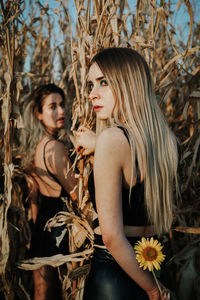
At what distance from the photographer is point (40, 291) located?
151 centimetres

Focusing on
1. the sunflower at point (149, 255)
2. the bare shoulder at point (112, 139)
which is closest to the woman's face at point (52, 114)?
the bare shoulder at point (112, 139)

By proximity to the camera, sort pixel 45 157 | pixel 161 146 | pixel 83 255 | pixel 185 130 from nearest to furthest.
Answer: pixel 161 146 < pixel 83 255 < pixel 45 157 < pixel 185 130

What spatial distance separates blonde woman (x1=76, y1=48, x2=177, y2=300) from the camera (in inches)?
30.0

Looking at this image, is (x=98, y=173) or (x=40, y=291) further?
Answer: (x=40, y=291)

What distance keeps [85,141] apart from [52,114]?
104 cm

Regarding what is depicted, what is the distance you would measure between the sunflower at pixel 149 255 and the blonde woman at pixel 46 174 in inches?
22.6

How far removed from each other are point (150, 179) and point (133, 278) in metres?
0.31

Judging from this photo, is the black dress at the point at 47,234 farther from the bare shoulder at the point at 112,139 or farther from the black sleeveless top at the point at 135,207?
the bare shoulder at the point at 112,139

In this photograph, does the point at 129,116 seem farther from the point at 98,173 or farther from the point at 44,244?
the point at 44,244

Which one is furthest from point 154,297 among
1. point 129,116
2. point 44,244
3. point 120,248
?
point 44,244

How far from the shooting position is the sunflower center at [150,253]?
2.46ft

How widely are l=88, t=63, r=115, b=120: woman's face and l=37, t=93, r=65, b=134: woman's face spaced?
1071mm

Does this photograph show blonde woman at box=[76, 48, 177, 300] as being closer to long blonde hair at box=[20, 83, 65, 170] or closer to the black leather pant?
the black leather pant

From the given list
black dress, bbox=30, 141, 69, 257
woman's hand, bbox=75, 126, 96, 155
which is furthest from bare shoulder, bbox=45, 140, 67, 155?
woman's hand, bbox=75, 126, 96, 155
